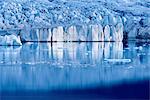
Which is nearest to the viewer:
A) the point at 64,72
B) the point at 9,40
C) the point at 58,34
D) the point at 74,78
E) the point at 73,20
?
the point at 74,78

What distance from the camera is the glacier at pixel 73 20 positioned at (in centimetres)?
1261

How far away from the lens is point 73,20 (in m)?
14.9

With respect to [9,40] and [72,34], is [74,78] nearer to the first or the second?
[9,40]

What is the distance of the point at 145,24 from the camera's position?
1452 centimetres

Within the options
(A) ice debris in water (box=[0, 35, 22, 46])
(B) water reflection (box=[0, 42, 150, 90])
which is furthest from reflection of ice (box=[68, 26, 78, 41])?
(B) water reflection (box=[0, 42, 150, 90])

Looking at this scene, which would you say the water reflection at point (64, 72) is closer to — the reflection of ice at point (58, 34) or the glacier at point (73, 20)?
the glacier at point (73, 20)

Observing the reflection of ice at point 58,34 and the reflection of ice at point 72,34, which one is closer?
the reflection of ice at point 58,34

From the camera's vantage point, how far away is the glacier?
12.6 m

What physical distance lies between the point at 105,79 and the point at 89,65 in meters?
1.33

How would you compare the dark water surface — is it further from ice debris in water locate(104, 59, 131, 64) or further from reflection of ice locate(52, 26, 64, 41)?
reflection of ice locate(52, 26, 64, 41)

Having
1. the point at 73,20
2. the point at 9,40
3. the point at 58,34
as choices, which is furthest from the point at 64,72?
the point at 73,20

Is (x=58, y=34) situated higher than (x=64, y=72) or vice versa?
(x=58, y=34)

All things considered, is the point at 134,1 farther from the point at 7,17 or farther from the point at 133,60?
the point at 133,60

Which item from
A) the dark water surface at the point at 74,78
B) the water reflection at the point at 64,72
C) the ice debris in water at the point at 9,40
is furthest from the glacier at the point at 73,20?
the dark water surface at the point at 74,78
